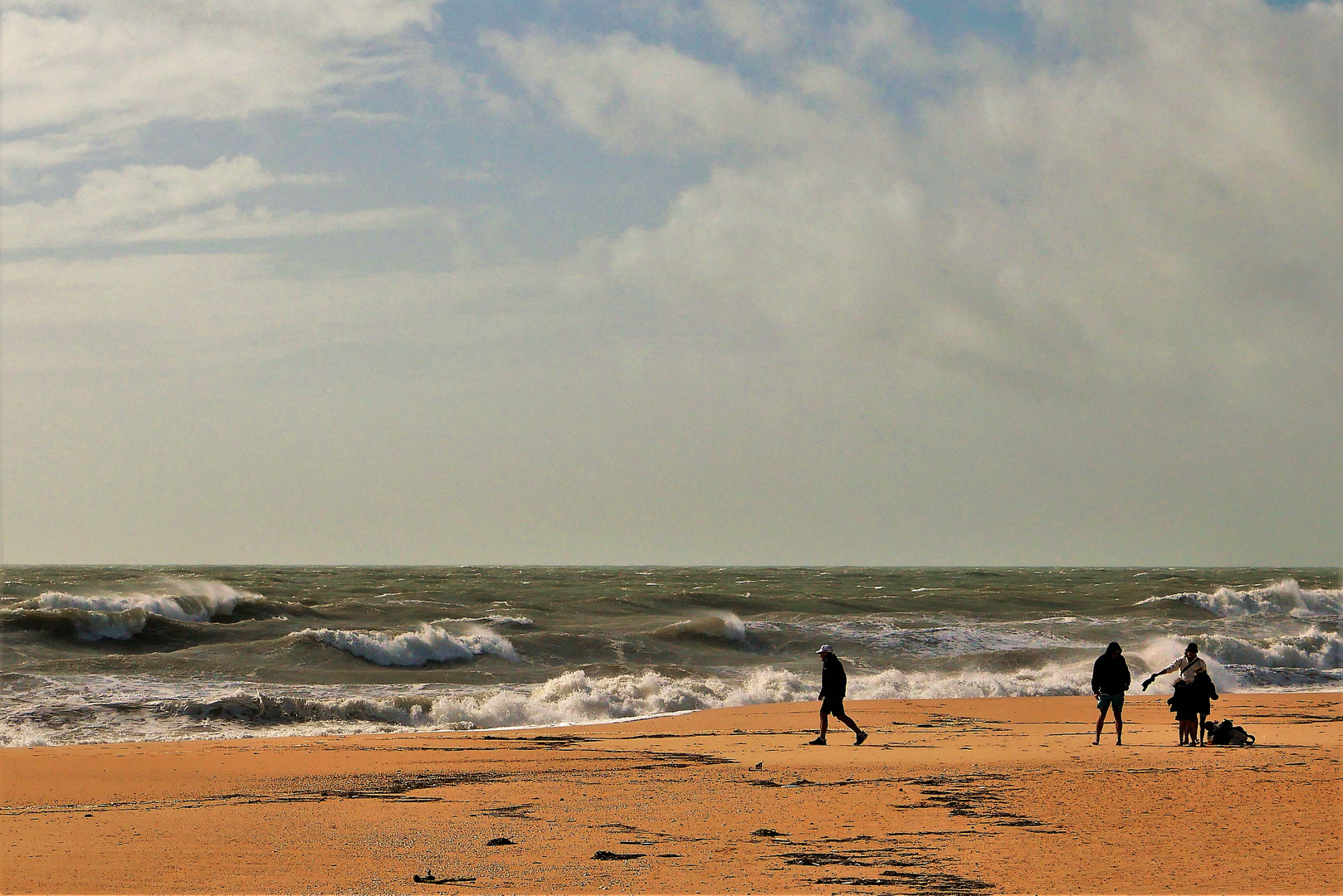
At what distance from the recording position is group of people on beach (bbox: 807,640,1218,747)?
15.3 m

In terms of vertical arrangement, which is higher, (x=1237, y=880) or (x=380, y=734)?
(x=1237, y=880)

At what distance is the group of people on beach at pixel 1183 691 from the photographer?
15305mm

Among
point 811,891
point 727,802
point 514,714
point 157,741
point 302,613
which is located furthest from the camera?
point 302,613

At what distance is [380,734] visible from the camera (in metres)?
17.8

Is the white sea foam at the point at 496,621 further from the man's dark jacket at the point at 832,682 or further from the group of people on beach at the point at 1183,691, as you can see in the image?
the group of people on beach at the point at 1183,691

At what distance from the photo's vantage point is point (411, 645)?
29.0m

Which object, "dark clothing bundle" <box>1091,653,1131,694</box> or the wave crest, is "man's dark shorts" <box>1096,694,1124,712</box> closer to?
"dark clothing bundle" <box>1091,653,1131,694</box>

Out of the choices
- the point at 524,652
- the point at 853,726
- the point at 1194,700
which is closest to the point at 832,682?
the point at 853,726

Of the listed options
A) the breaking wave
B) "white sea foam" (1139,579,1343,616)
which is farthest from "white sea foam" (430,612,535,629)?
"white sea foam" (1139,579,1343,616)

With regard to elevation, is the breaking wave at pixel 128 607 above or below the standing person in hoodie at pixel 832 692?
below

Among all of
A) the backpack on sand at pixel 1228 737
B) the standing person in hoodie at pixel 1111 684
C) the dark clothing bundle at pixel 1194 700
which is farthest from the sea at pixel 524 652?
the backpack on sand at pixel 1228 737

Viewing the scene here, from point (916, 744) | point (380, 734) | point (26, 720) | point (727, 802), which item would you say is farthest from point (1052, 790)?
point (26, 720)

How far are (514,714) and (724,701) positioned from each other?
4542 mm

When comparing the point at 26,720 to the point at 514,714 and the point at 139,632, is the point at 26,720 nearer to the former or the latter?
the point at 514,714
